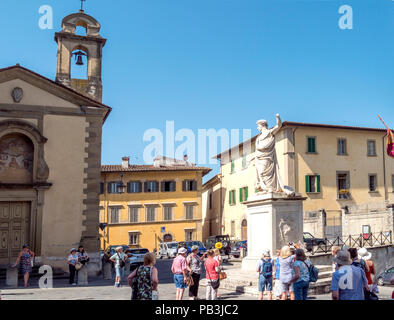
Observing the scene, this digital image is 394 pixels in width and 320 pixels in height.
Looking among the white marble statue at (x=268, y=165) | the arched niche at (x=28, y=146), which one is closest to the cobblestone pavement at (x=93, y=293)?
the white marble statue at (x=268, y=165)

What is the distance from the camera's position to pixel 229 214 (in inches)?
1822

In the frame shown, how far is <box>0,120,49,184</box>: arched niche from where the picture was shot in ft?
63.5

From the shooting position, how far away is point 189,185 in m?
47.8

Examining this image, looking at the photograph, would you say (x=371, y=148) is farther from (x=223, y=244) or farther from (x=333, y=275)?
(x=333, y=275)

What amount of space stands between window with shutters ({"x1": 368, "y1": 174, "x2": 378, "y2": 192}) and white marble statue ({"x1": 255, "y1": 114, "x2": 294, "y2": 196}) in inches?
1113

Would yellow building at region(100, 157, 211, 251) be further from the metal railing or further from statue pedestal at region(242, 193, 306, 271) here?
statue pedestal at region(242, 193, 306, 271)

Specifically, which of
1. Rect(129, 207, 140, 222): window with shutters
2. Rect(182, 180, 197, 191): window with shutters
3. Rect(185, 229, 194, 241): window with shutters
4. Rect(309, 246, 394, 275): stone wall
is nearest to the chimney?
Rect(129, 207, 140, 222): window with shutters

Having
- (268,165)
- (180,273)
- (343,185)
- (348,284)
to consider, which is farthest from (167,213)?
(348,284)

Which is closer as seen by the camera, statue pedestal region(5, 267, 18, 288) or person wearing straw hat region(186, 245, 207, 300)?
person wearing straw hat region(186, 245, 207, 300)

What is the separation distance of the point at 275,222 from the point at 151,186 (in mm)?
34535

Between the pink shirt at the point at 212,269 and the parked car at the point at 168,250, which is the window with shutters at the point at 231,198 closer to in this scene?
the parked car at the point at 168,250
